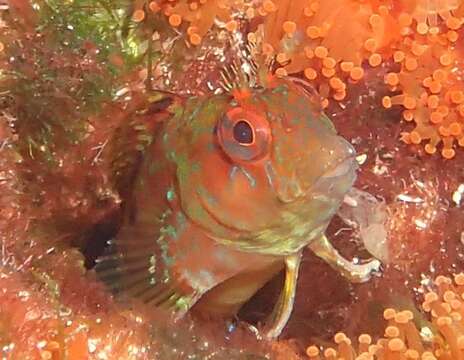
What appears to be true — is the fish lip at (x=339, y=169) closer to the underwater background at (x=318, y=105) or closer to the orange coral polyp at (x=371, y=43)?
the underwater background at (x=318, y=105)

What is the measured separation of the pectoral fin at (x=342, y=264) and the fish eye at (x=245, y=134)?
1.43ft

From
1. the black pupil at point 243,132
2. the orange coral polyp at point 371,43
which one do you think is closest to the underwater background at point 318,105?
the orange coral polyp at point 371,43

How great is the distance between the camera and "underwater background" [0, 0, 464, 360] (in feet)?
6.64

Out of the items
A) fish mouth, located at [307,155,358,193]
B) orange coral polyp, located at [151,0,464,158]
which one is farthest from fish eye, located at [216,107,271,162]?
orange coral polyp, located at [151,0,464,158]

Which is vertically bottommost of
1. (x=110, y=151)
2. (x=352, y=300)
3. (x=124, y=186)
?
(x=352, y=300)

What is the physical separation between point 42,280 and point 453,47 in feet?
4.31

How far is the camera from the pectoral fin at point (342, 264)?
2.25m

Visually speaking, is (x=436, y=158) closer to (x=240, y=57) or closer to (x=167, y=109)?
(x=240, y=57)

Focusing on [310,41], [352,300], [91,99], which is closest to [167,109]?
[91,99]

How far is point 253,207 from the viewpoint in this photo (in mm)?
1995

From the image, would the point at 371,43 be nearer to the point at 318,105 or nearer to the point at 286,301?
the point at 318,105

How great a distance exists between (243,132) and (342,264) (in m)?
0.59

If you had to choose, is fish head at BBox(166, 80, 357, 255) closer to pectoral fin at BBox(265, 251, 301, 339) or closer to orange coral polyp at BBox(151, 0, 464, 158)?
pectoral fin at BBox(265, 251, 301, 339)

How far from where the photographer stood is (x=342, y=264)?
89.3 inches
